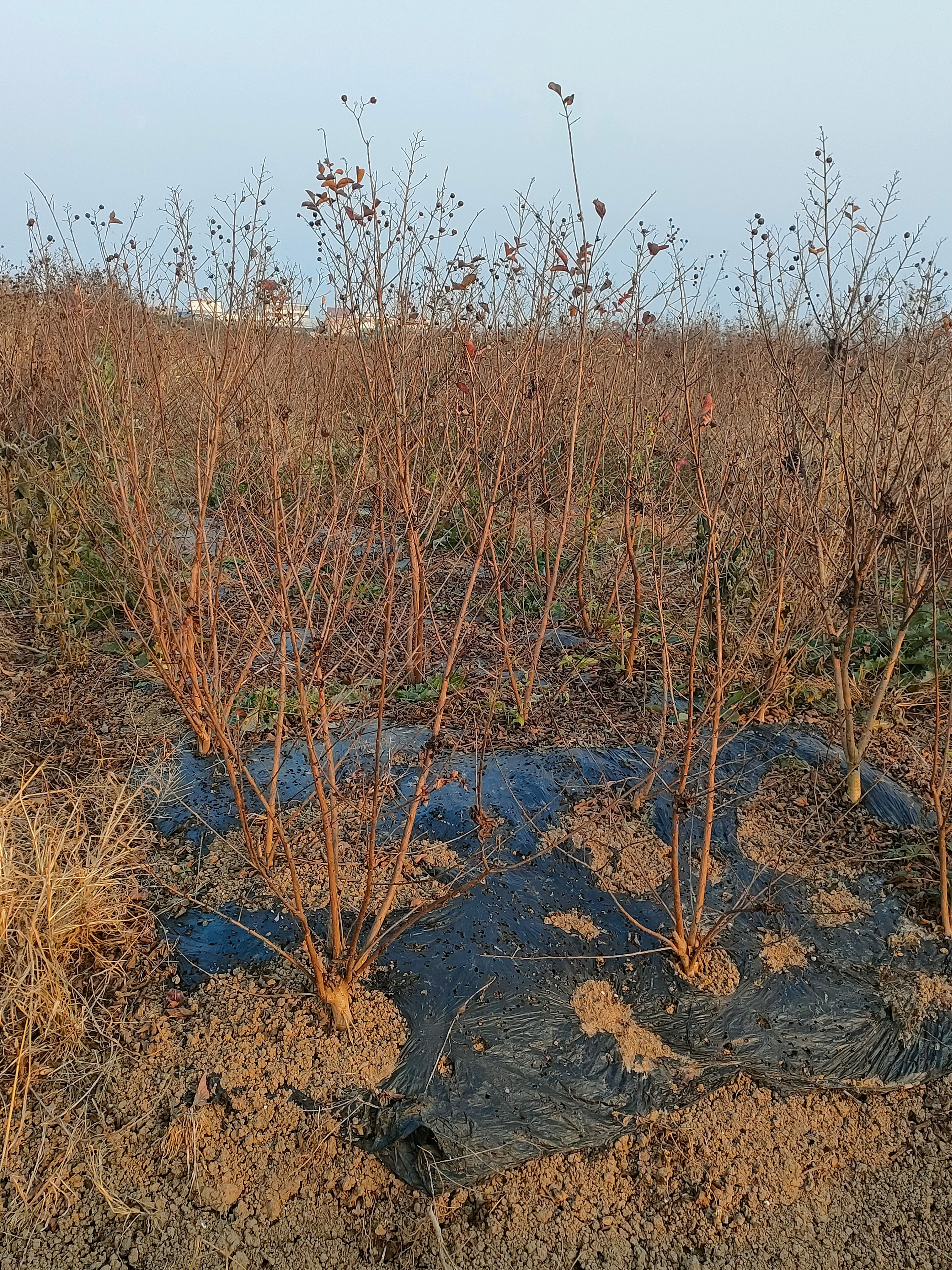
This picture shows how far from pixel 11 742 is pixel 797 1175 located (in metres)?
3.23

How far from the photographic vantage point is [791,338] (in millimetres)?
3527

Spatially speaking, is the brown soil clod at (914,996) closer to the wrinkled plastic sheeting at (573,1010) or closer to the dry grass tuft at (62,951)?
the wrinkled plastic sheeting at (573,1010)

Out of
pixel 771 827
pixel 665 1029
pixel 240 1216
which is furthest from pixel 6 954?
pixel 771 827

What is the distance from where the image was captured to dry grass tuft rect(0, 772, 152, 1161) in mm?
2084

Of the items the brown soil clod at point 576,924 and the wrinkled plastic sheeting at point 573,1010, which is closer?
the wrinkled plastic sheeting at point 573,1010

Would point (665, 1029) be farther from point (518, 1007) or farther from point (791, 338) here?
point (791, 338)

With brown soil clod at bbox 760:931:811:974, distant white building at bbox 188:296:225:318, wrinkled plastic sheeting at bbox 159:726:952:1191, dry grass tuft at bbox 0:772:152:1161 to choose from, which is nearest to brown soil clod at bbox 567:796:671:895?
wrinkled plastic sheeting at bbox 159:726:952:1191

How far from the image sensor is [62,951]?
2250mm

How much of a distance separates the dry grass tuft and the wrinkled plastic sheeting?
0.20m

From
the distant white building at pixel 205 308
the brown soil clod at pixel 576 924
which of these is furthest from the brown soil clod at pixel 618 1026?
the distant white building at pixel 205 308

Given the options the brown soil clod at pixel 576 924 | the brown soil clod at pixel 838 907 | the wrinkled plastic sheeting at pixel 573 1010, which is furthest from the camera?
the brown soil clod at pixel 838 907

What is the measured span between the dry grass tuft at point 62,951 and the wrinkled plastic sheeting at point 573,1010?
201mm

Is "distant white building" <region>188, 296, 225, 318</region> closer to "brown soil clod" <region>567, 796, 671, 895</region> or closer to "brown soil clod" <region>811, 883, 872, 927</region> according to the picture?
"brown soil clod" <region>567, 796, 671, 895</region>

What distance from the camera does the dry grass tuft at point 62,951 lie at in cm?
208
